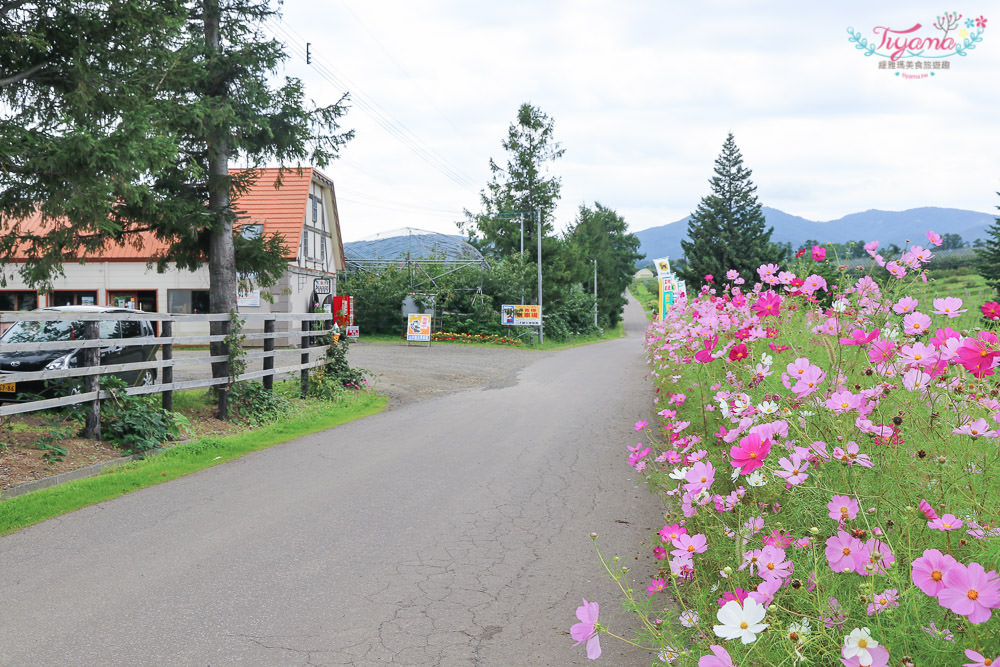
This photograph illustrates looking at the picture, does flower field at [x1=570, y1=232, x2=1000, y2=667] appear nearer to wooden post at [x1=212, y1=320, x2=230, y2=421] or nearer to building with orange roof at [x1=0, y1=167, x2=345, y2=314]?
wooden post at [x1=212, y1=320, x2=230, y2=421]

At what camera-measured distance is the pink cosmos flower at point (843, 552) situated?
215 centimetres

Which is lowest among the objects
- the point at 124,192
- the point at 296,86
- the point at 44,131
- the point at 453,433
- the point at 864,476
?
the point at 453,433

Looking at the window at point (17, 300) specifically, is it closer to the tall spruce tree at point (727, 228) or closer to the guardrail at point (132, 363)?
the guardrail at point (132, 363)

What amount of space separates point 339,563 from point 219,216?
788 cm

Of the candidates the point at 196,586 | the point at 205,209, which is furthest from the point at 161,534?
the point at 205,209

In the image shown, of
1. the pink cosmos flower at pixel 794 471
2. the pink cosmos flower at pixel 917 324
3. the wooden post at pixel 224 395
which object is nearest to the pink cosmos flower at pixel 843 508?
the pink cosmos flower at pixel 794 471

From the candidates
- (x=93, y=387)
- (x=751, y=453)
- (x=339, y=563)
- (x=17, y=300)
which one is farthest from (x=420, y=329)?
(x=751, y=453)

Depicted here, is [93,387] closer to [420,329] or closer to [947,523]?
[947,523]

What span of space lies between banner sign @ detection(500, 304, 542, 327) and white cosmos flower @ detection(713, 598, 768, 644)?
32.9 metres

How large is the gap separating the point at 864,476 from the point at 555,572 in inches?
78.4

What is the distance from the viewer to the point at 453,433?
9844mm

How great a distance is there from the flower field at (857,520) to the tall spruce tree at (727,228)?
5283cm

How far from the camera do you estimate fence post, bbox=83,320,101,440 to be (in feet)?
26.5

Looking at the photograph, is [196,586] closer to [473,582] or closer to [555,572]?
[473,582]
